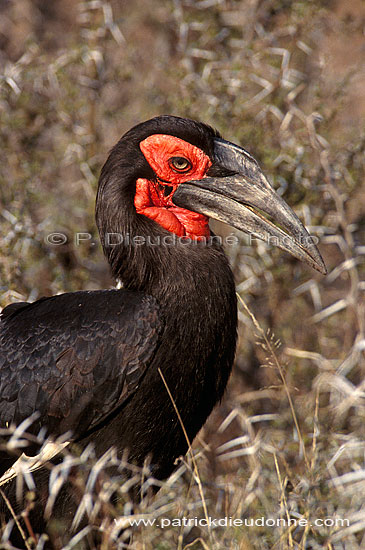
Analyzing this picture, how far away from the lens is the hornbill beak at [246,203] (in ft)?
9.30

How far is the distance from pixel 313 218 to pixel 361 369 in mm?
1007

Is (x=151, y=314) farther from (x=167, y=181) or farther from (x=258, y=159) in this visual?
(x=258, y=159)

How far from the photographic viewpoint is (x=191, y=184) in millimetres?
2953

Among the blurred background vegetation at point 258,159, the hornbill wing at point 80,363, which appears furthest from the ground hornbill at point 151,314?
the blurred background vegetation at point 258,159

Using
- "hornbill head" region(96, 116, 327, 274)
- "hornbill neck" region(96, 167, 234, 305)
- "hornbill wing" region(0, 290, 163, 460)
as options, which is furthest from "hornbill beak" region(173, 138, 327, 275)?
"hornbill wing" region(0, 290, 163, 460)

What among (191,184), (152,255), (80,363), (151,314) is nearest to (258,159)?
(191,184)

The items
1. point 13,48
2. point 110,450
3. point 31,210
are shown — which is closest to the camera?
point 110,450

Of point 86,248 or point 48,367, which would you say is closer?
point 48,367

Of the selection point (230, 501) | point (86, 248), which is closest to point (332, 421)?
point (230, 501)

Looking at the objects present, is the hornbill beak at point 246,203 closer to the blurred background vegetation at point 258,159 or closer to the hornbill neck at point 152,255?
the hornbill neck at point 152,255

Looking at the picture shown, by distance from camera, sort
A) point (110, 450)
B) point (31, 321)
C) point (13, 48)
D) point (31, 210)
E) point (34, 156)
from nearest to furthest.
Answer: point (110, 450) < point (31, 321) < point (31, 210) < point (34, 156) < point (13, 48)

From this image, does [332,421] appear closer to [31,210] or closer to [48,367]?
[48,367]

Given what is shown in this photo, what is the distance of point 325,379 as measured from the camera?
3.60 meters

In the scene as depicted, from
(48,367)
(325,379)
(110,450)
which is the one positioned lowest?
(325,379)
